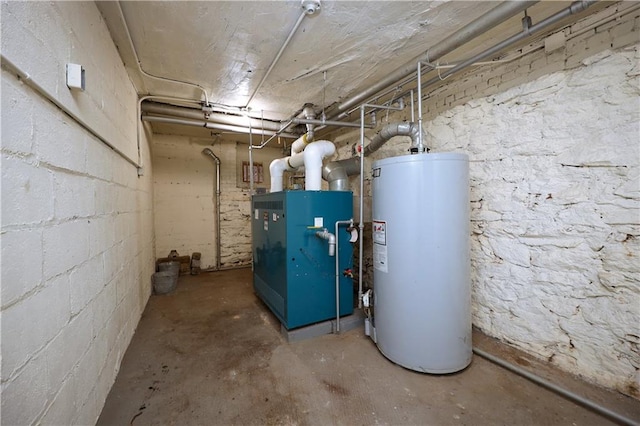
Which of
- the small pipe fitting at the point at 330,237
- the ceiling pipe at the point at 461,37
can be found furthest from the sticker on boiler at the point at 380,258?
the ceiling pipe at the point at 461,37

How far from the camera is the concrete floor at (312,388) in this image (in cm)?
140

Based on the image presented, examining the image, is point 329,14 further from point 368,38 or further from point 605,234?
point 605,234

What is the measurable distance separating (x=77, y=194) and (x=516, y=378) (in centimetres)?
275

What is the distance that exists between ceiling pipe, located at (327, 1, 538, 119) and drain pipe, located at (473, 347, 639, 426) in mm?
2172

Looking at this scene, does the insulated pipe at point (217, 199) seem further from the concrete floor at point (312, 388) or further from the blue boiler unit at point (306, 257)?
the blue boiler unit at point (306, 257)

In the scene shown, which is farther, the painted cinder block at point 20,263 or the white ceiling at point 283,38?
the white ceiling at point 283,38

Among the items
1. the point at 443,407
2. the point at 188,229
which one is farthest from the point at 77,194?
the point at 188,229

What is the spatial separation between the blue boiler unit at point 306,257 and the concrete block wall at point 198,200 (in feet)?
8.18

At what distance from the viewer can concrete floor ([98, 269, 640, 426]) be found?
140 centimetres

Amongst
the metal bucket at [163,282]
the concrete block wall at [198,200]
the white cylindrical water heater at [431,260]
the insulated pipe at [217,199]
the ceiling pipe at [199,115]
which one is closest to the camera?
the white cylindrical water heater at [431,260]

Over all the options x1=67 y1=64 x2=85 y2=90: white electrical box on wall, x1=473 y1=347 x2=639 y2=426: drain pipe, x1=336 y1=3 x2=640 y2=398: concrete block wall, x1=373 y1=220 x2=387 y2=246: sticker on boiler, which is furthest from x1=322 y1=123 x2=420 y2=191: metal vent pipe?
x1=67 y1=64 x2=85 y2=90: white electrical box on wall

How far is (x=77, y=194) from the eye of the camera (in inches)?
45.9

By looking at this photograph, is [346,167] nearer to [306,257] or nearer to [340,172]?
[340,172]

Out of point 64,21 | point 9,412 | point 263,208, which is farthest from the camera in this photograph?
point 263,208
